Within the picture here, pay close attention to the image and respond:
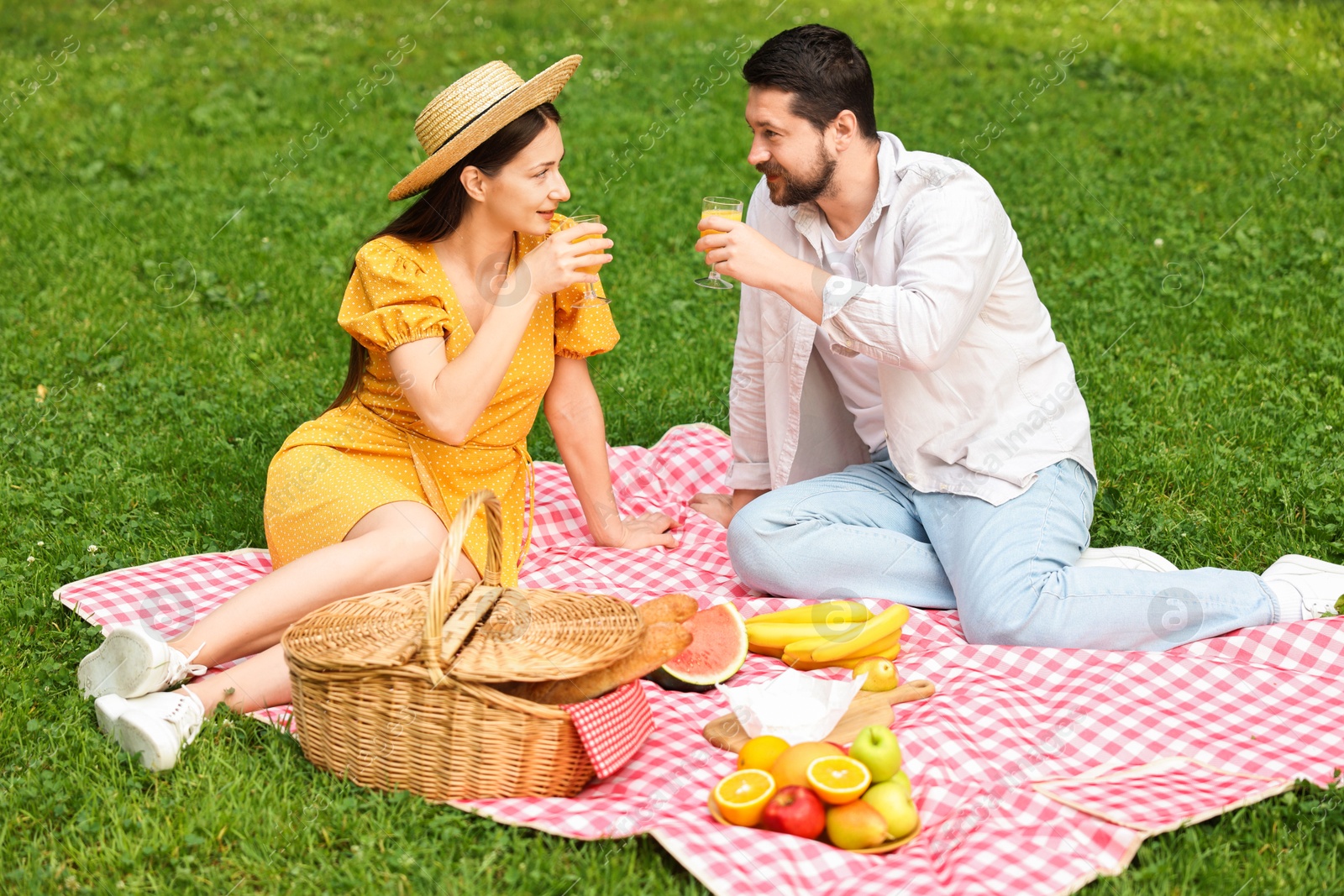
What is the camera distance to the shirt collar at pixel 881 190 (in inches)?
162

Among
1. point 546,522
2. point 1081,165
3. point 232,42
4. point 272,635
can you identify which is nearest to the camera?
point 272,635

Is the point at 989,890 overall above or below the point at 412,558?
below

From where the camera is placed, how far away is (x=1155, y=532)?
177 inches

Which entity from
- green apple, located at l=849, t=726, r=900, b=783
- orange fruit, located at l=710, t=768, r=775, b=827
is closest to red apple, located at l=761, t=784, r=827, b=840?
orange fruit, located at l=710, t=768, r=775, b=827

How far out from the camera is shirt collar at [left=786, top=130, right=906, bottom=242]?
4121 millimetres

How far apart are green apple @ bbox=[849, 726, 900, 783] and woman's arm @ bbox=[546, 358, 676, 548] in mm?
1866

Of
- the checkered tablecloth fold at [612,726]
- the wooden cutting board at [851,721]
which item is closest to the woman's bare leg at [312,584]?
the checkered tablecloth fold at [612,726]

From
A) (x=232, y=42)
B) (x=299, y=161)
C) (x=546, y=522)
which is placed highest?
(x=232, y=42)

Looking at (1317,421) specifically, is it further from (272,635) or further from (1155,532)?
(272,635)

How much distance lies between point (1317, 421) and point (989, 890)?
11.3 ft

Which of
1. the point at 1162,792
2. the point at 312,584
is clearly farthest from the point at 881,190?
the point at 312,584

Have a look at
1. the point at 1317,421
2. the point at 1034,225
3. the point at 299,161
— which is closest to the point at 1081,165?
the point at 1034,225

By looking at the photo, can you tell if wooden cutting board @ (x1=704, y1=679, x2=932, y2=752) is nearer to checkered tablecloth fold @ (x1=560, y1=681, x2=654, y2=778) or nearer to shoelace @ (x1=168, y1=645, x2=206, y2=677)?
checkered tablecloth fold @ (x1=560, y1=681, x2=654, y2=778)

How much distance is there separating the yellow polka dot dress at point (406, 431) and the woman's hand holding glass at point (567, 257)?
333 millimetres
